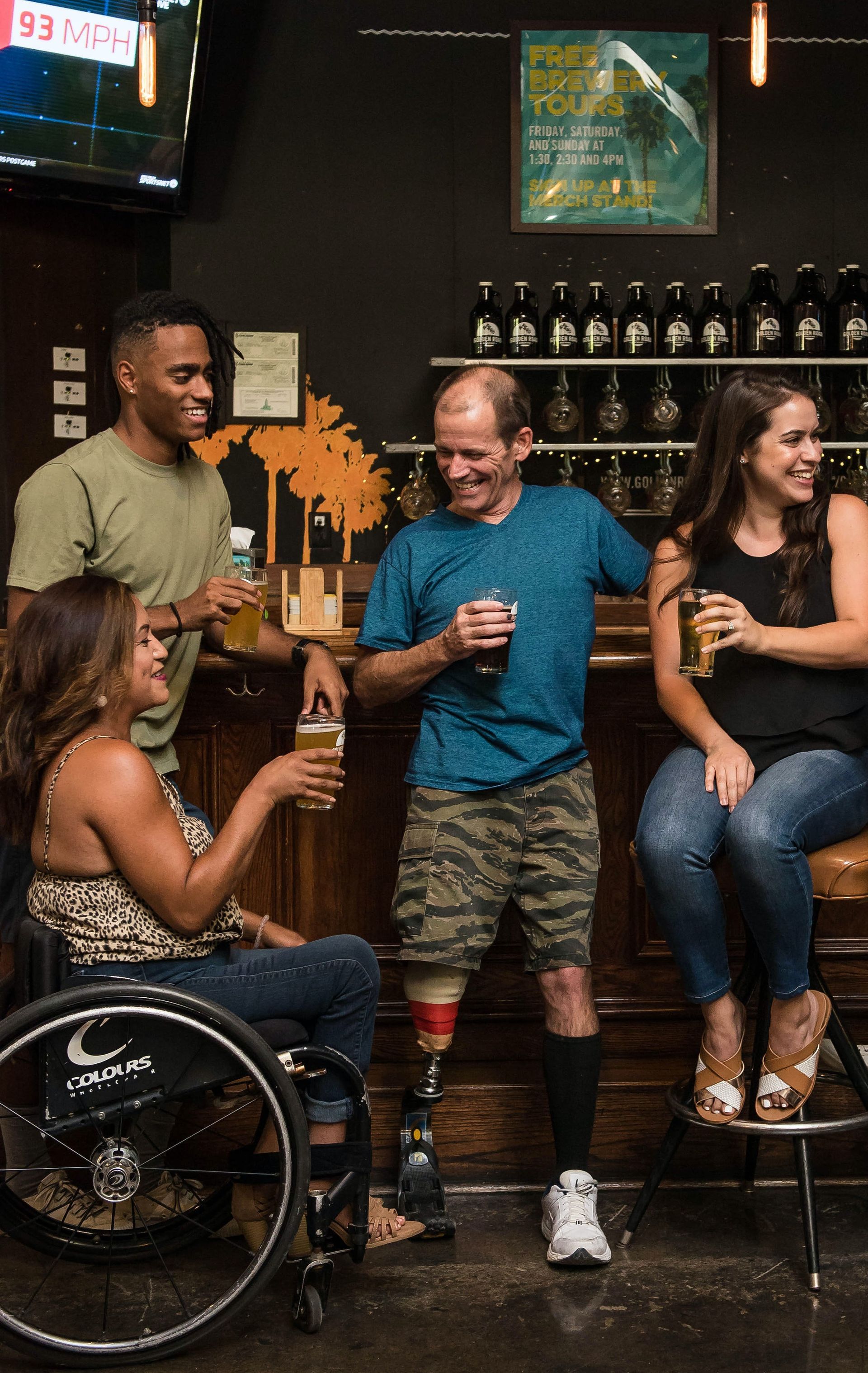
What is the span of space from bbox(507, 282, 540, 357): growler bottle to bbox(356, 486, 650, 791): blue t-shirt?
2469 millimetres

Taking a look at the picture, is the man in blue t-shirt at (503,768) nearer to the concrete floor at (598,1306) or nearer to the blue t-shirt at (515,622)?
the blue t-shirt at (515,622)

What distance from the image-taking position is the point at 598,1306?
6.77ft

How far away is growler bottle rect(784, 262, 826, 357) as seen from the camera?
465 cm

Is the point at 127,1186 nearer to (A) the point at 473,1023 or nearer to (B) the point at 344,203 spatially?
(A) the point at 473,1023

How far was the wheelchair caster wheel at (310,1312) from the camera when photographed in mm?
1959

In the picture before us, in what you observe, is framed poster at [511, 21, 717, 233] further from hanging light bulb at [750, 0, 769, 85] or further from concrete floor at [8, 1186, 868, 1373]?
concrete floor at [8, 1186, 868, 1373]

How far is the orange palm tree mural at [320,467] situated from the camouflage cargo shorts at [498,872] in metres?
2.84

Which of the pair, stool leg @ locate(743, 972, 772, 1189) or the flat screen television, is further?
the flat screen television

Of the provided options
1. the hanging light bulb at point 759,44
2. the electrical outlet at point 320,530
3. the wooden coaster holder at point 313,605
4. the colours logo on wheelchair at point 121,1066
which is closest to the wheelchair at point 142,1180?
the colours logo on wheelchair at point 121,1066

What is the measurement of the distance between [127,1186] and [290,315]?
3755 millimetres

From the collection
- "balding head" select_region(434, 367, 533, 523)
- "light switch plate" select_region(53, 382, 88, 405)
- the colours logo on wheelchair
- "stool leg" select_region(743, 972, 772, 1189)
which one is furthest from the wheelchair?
"light switch plate" select_region(53, 382, 88, 405)

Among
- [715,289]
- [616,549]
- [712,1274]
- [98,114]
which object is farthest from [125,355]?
[715,289]

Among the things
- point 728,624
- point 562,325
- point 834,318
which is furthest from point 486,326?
point 728,624

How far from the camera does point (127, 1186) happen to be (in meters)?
1.80
